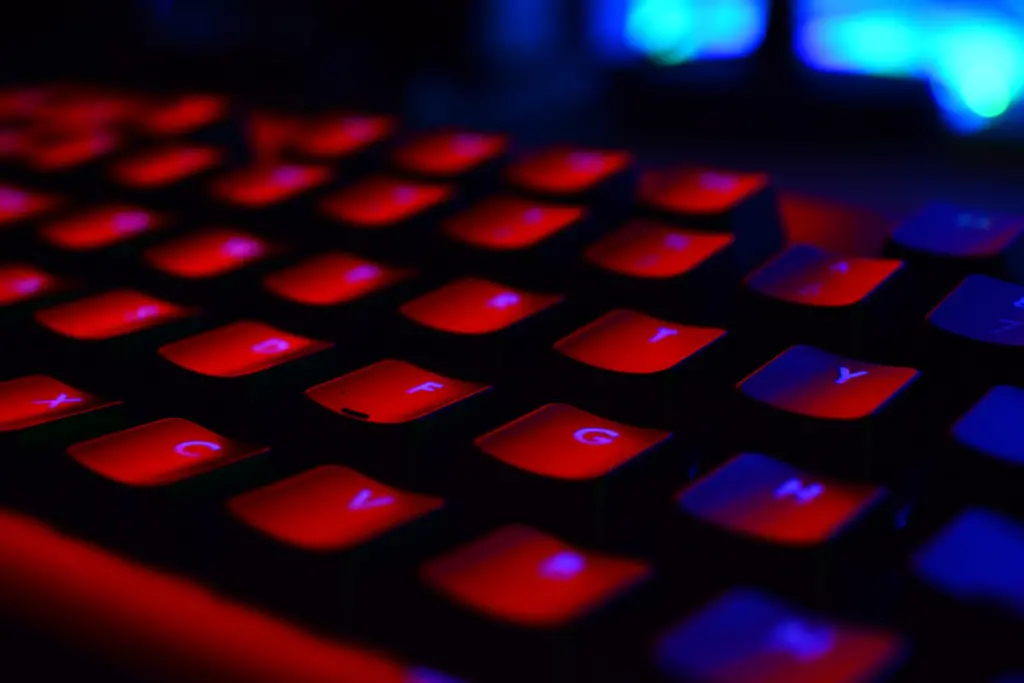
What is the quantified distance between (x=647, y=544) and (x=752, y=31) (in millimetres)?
885

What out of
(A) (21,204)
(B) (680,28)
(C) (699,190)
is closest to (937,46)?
(B) (680,28)

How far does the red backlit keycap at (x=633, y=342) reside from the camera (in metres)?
0.47

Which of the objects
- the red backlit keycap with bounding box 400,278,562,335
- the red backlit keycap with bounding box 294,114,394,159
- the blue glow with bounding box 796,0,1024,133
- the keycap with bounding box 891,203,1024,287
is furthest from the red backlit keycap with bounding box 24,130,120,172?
the blue glow with bounding box 796,0,1024,133

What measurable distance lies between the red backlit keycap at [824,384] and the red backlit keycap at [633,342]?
0.12 feet

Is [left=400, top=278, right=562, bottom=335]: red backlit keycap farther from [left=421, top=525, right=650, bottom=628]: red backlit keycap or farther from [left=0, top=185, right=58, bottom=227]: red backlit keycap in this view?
[left=0, top=185, right=58, bottom=227]: red backlit keycap

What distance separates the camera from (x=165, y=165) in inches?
30.5

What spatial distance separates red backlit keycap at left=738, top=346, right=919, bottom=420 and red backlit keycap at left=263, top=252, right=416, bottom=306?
0.23 metres

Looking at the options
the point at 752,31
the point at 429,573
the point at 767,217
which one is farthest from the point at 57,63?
the point at 429,573

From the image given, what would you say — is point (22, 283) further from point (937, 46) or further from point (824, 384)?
point (937, 46)

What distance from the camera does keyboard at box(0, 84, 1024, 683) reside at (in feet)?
1.13

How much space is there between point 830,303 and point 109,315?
39 cm

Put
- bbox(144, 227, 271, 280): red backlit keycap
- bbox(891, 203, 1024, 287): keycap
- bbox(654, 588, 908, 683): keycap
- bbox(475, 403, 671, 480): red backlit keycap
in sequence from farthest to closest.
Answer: bbox(144, 227, 271, 280): red backlit keycap
bbox(891, 203, 1024, 287): keycap
bbox(475, 403, 671, 480): red backlit keycap
bbox(654, 588, 908, 683): keycap

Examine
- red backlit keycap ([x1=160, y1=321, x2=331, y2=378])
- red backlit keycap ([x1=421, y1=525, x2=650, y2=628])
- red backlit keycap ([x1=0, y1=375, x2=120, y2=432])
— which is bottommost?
red backlit keycap ([x1=421, y1=525, x2=650, y2=628])

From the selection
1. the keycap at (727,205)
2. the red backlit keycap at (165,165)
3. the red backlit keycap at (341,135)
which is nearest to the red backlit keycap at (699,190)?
the keycap at (727,205)
